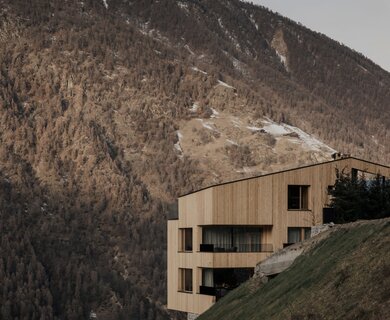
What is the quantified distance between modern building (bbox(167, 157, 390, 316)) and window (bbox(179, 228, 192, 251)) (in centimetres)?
129

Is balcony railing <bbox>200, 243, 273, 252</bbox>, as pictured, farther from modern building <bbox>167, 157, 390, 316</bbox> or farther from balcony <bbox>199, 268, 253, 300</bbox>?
balcony <bbox>199, 268, 253, 300</bbox>

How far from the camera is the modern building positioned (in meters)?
56.6

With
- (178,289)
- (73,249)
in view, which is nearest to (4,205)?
(73,249)

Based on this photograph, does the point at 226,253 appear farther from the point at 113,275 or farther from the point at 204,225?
the point at 113,275

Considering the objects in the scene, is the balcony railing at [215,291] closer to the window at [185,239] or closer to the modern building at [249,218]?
the modern building at [249,218]

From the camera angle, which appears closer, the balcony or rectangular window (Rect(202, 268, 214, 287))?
the balcony

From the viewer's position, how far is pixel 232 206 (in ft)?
185

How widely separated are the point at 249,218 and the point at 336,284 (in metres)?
27.1

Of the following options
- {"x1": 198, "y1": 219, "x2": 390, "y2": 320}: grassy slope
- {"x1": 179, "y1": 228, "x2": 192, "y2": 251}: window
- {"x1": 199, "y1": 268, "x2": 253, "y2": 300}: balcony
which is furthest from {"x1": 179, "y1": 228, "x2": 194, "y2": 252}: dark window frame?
{"x1": 198, "y1": 219, "x2": 390, "y2": 320}: grassy slope

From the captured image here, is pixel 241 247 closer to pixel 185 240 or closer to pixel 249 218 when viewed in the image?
pixel 249 218

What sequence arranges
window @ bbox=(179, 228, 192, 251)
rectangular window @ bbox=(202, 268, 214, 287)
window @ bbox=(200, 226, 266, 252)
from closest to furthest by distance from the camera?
rectangular window @ bbox=(202, 268, 214, 287) → window @ bbox=(200, 226, 266, 252) → window @ bbox=(179, 228, 192, 251)

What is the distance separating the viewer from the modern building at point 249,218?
56562mm

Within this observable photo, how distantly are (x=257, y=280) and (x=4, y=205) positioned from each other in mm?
149826

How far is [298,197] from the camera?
57875mm
